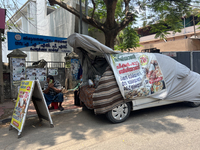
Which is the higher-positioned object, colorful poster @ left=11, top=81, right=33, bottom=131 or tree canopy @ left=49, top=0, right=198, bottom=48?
tree canopy @ left=49, top=0, right=198, bottom=48

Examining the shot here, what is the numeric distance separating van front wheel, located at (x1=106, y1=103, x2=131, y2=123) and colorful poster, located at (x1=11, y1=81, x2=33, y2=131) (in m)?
2.09

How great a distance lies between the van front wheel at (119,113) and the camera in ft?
14.1

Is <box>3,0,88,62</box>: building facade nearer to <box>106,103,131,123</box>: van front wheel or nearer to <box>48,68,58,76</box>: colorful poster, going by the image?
<box>48,68,58,76</box>: colorful poster

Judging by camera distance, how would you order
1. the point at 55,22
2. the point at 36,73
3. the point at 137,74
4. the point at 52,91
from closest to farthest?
the point at 137,74, the point at 52,91, the point at 36,73, the point at 55,22

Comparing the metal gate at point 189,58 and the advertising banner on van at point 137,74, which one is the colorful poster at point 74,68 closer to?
the advertising banner on van at point 137,74

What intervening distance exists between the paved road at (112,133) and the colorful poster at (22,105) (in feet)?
A: 0.95

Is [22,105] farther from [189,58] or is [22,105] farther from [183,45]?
[183,45]

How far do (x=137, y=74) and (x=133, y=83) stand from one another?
1.13 feet

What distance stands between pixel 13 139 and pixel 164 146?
333 centimetres

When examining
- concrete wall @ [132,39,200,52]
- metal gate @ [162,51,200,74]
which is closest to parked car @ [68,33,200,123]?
metal gate @ [162,51,200,74]

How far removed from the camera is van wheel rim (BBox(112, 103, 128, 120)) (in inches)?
172

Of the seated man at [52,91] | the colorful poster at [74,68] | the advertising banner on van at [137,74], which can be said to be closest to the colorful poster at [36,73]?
the colorful poster at [74,68]

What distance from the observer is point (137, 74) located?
4.68m

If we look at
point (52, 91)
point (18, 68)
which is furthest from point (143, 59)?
point (18, 68)
